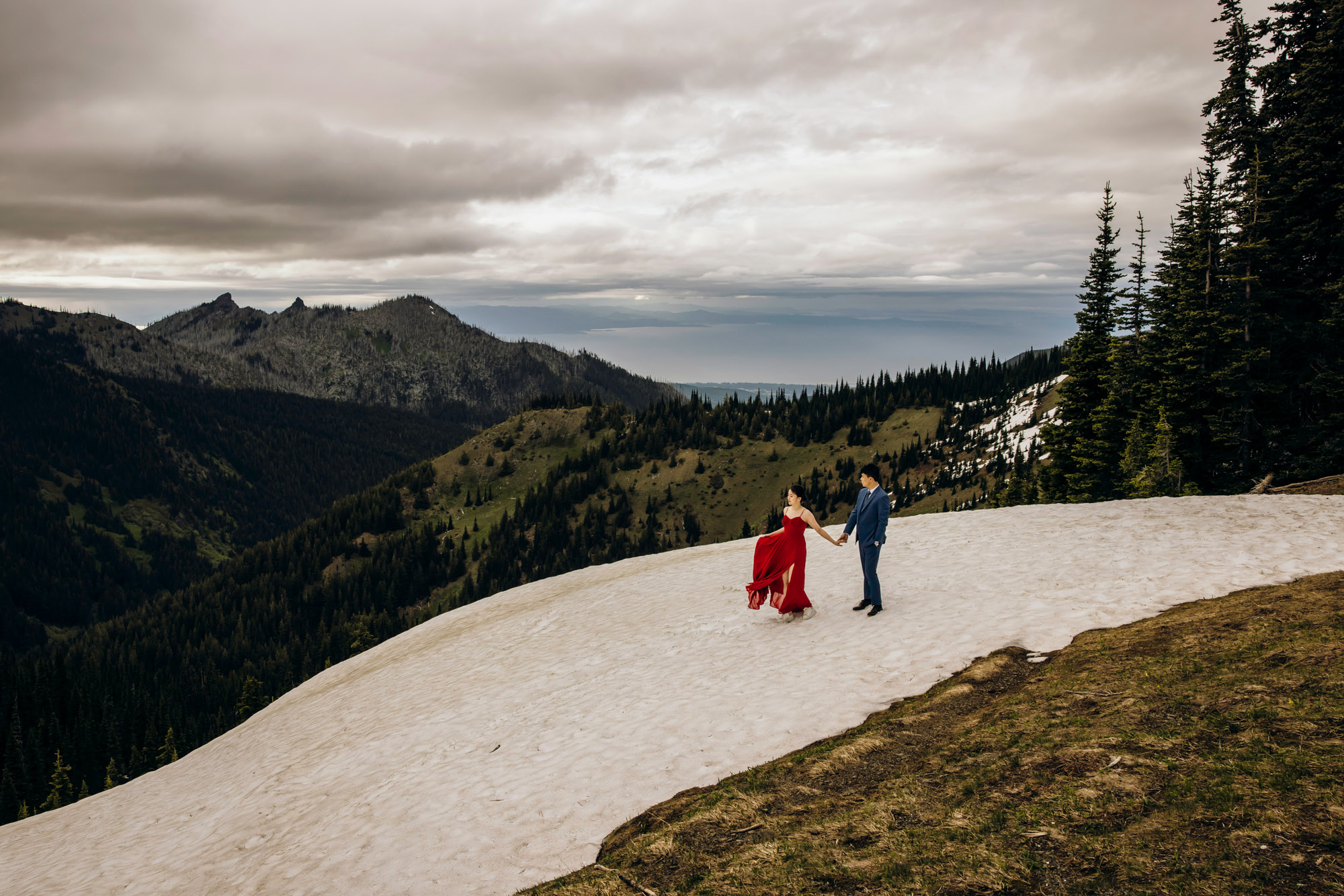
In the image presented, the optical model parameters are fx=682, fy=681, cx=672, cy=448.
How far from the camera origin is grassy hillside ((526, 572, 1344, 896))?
21.2 ft

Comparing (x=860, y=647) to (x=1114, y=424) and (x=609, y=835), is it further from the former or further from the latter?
(x=1114, y=424)

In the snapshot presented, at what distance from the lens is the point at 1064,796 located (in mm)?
7711

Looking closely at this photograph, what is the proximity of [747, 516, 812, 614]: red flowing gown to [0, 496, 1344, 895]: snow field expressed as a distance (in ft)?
2.27

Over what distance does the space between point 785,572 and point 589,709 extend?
6017 mm

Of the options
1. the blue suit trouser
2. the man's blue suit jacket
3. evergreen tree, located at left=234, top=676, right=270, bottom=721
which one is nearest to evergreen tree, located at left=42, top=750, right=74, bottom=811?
evergreen tree, located at left=234, top=676, right=270, bottom=721

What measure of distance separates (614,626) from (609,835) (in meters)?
12.4

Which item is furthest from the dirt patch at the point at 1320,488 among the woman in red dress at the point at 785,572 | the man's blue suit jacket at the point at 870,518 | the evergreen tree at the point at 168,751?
the evergreen tree at the point at 168,751

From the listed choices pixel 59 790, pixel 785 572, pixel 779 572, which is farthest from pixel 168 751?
pixel 785 572

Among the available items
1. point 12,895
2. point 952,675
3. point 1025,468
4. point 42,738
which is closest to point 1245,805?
point 952,675

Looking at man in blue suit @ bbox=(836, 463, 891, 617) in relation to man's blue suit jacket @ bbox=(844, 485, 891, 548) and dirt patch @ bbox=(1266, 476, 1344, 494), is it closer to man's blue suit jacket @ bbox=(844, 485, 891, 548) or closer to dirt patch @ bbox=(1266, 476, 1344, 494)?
man's blue suit jacket @ bbox=(844, 485, 891, 548)

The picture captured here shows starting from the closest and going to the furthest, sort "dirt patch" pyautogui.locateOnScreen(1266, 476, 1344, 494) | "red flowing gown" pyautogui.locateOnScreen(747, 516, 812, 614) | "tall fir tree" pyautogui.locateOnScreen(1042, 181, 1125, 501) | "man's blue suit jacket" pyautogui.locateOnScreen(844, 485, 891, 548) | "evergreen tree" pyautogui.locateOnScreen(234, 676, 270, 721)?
"man's blue suit jacket" pyautogui.locateOnScreen(844, 485, 891, 548) → "red flowing gown" pyautogui.locateOnScreen(747, 516, 812, 614) → "dirt patch" pyautogui.locateOnScreen(1266, 476, 1344, 494) → "tall fir tree" pyautogui.locateOnScreen(1042, 181, 1125, 501) → "evergreen tree" pyautogui.locateOnScreen(234, 676, 270, 721)

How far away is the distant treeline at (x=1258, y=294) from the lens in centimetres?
3375

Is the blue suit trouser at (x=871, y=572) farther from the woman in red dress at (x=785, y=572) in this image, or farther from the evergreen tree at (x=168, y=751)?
the evergreen tree at (x=168, y=751)

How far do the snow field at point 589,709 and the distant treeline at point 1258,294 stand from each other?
17935 millimetres
